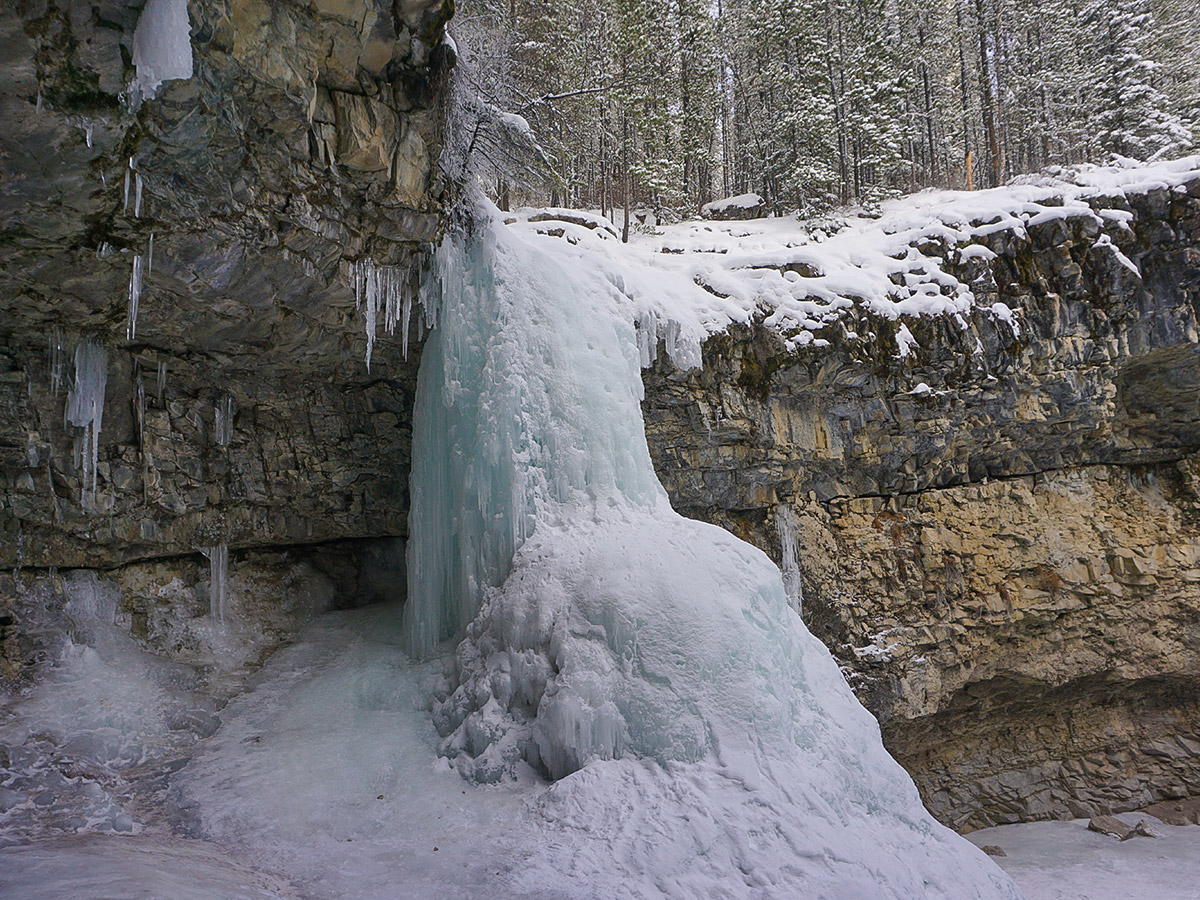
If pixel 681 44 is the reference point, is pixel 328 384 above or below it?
below

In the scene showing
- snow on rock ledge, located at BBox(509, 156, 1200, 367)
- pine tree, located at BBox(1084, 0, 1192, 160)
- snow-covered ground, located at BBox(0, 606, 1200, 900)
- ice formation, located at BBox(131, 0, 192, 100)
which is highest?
pine tree, located at BBox(1084, 0, 1192, 160)

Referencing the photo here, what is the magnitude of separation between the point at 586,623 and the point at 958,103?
27.4m

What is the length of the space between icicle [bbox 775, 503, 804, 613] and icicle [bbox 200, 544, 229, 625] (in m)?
8.19

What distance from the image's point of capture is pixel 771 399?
10.2m

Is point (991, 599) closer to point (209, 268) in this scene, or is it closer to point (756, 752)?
point (756, 752)

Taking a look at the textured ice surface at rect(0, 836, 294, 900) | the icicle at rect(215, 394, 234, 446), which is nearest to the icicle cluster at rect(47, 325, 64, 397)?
the icicle at rect(215, 394, 234, 446)

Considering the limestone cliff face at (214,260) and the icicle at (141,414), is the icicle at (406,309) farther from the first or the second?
the icicle at (141,414)

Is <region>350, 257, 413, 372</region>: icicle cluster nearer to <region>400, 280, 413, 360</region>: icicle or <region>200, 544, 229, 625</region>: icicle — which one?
<region>400, 280, 413, 360</region>: icicle

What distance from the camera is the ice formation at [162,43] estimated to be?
403 centimetres

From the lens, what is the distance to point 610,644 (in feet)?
18.5

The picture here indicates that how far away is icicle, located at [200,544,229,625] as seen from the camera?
27.8ft

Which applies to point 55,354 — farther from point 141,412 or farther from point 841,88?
point 841,88

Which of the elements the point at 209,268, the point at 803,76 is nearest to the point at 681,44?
the point at 803,76

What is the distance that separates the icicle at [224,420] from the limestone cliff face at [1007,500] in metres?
5.54
